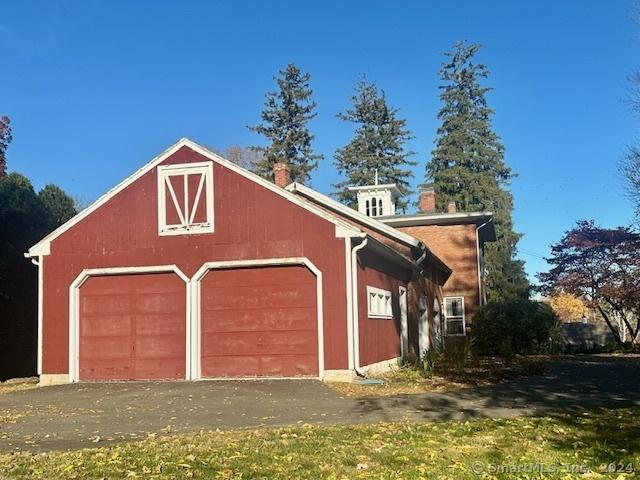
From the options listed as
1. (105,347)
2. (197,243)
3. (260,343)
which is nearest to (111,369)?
(105,347)

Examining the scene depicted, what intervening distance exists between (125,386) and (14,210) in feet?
47.6

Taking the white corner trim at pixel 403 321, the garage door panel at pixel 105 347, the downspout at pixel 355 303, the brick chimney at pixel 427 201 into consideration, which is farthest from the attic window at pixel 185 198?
the brick chimney at pixel 427 201

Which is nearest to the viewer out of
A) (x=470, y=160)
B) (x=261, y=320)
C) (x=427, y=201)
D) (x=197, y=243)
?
(x=261, y=320)

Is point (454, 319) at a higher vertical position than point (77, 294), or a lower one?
lower

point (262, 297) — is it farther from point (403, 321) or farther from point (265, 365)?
point (403, 321)

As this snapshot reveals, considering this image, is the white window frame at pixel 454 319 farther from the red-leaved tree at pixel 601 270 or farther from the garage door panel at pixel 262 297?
the garage door panel at pixel 262 297

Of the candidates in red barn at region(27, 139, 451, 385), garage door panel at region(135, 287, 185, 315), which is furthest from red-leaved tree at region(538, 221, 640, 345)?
garage door panel at region(135, 287, 185, 315)

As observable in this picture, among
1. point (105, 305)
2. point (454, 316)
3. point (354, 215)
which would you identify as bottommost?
point (454, 316)

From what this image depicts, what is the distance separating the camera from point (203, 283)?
16.3 meters

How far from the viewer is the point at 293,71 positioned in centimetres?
5947

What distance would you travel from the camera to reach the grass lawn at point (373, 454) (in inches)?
256

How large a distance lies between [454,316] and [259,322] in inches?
637

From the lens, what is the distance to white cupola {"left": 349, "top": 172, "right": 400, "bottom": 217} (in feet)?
110

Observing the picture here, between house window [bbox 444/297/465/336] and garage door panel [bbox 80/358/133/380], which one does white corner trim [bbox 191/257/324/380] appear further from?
house window [bbox 444/297/465/336]
